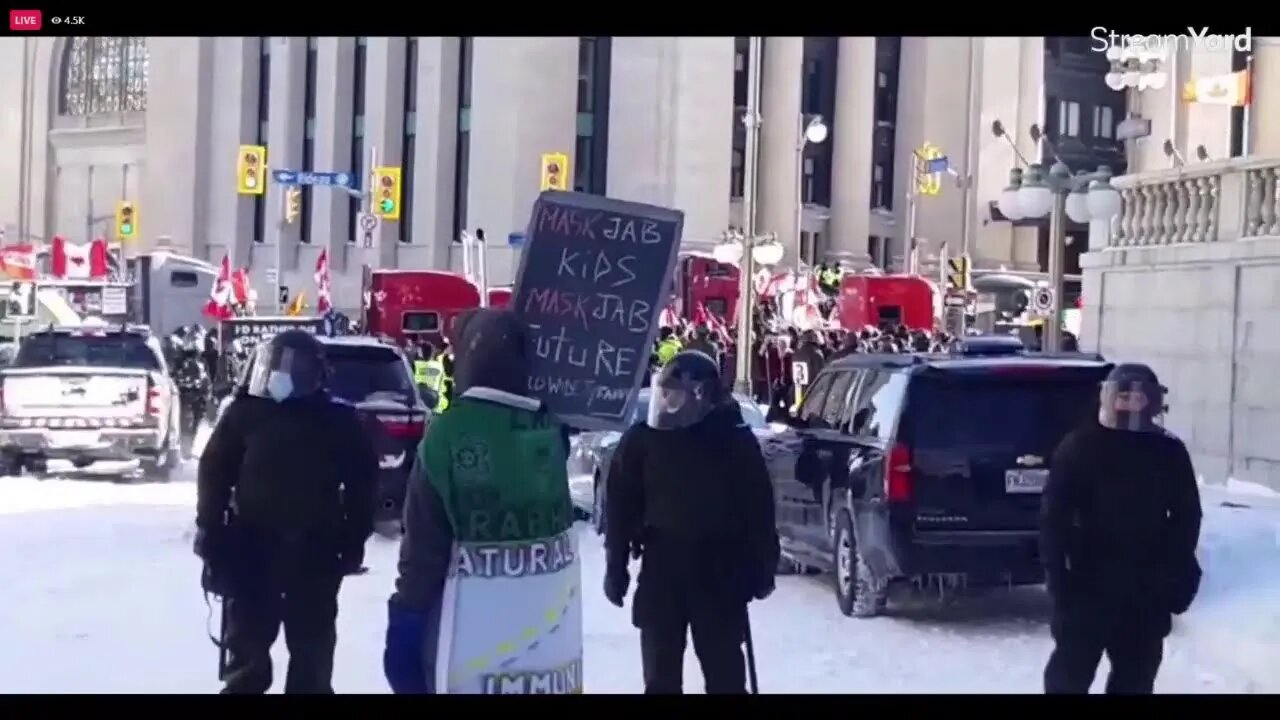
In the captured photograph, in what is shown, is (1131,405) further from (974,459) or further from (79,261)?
(79,261)

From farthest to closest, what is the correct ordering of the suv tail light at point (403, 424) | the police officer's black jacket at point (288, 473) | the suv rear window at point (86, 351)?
the suv rear window at point (86, 351) → the suv tail light at point (403, 424) → the police officer's black jacket at point (288, 473)

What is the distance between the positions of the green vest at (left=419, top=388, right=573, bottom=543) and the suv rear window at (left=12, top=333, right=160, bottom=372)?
14.7 m

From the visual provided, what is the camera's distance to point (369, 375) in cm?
1488

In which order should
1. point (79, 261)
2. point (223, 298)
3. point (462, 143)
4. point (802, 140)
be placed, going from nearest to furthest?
point (223, 298) → point (802, 140) → point (79, 261) → point (462, 143)

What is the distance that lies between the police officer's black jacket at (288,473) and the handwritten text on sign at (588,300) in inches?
33.2

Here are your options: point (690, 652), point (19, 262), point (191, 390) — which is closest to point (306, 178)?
point (19, 262)

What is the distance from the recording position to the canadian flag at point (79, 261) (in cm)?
4156

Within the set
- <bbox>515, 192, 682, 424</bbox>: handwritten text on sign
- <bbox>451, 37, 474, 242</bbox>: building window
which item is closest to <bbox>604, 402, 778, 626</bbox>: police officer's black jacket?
<bbox>515, 192, 682, 424</bbox>: handwritten text on sign

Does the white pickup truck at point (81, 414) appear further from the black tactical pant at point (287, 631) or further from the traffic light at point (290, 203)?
the traffic light at point (290, 203)

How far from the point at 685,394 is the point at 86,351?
47.5 feet

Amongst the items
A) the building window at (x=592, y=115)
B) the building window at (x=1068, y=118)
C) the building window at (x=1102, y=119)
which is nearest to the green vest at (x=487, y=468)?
the building window at (x=592, y=115)

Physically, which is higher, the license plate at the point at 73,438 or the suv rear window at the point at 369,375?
the suv rear window at the point at 369,375

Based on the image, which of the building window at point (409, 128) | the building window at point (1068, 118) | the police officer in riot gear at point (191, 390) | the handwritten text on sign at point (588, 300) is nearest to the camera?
the handwritten text on sign at point (588, 300)
